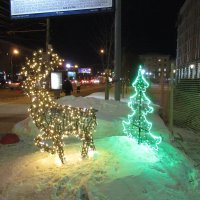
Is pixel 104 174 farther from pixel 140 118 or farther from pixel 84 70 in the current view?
pixel 84 70

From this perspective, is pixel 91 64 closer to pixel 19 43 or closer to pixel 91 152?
pixel 19 43

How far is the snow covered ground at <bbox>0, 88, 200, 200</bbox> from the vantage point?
5.74 meters

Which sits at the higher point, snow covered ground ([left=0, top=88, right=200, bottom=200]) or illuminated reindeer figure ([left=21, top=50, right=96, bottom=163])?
illuminated reindeer figure ([left=21, top=50, right=96, bottom=163])

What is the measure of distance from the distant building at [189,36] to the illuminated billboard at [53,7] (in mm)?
45016

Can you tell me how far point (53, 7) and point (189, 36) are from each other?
67.2 m

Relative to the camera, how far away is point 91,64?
9888 centimetres

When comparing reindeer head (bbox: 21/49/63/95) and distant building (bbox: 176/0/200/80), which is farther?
distant building (bbox: 176/0/200/80)

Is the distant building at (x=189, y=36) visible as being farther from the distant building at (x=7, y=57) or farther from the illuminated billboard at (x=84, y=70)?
the distant building at (x=7, y=57)

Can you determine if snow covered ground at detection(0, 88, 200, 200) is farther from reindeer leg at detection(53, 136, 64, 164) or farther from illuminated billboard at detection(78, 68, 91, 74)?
illuminated billboard at detection(78, 68, 91, 74)

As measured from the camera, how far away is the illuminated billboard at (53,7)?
20.3m

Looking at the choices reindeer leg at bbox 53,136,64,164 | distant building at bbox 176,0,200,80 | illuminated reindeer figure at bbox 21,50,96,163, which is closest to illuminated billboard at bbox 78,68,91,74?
distant building at bbox 176,0,200,80

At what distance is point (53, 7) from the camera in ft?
72.0

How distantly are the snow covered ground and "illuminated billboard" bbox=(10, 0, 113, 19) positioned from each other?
489 inches

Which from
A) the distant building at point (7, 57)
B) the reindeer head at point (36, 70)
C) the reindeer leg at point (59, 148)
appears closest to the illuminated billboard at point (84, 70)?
the distant building at point (7, 57)
